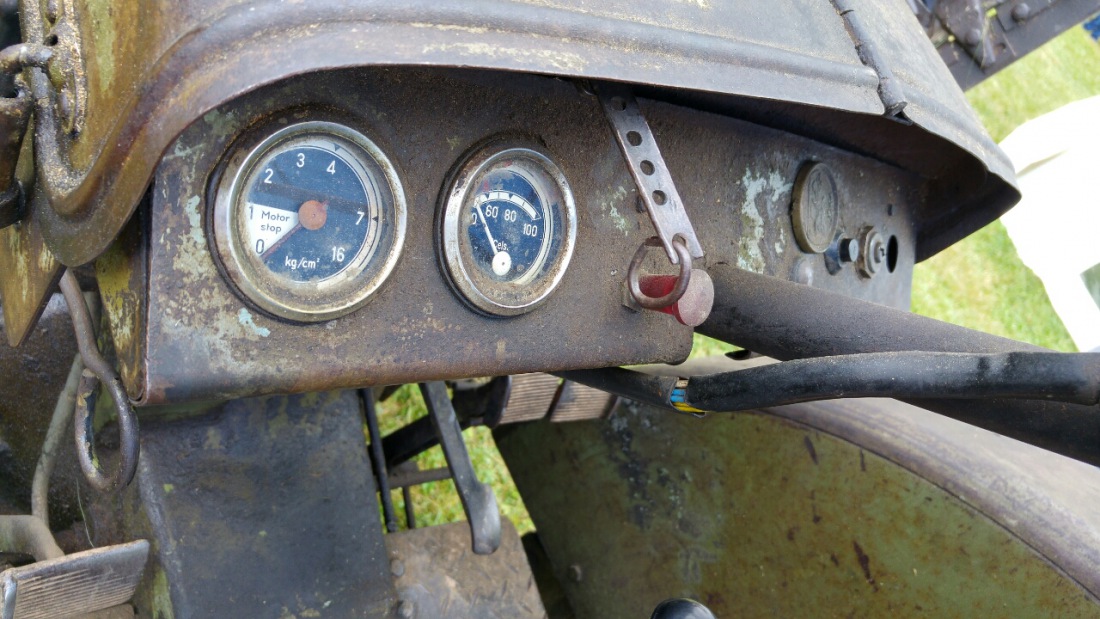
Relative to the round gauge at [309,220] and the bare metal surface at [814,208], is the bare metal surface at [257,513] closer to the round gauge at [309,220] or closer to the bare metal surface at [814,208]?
the round gauge at [309,220]

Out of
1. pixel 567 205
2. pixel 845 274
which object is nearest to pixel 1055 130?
pixel 845 274

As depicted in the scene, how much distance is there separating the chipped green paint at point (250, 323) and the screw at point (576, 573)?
3.77 ft

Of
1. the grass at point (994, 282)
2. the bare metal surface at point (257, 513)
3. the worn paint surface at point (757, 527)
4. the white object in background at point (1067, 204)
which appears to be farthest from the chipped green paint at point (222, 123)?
the white object in background at point (1067, 204)

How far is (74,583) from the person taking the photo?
4.00 ft

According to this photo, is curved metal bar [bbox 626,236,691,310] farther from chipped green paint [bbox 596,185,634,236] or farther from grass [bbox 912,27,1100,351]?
grass [bbox 912,27,1100,351]

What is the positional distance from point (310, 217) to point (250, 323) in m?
0.13

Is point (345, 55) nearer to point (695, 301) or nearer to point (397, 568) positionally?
point (695, 301)

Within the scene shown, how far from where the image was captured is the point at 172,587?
128cm

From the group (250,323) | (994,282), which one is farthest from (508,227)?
(994,282)

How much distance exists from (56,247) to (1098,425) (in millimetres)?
1034

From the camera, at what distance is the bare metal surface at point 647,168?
3.77 feet

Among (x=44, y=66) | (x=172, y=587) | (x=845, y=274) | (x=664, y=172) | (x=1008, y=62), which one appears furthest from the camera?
(x=1008, y=62)

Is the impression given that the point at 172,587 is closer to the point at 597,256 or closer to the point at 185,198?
the point at 185,198

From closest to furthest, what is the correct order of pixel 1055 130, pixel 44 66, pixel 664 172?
1. pixel 44 66
2. pixel 664 172
3. pixel 1055 130
